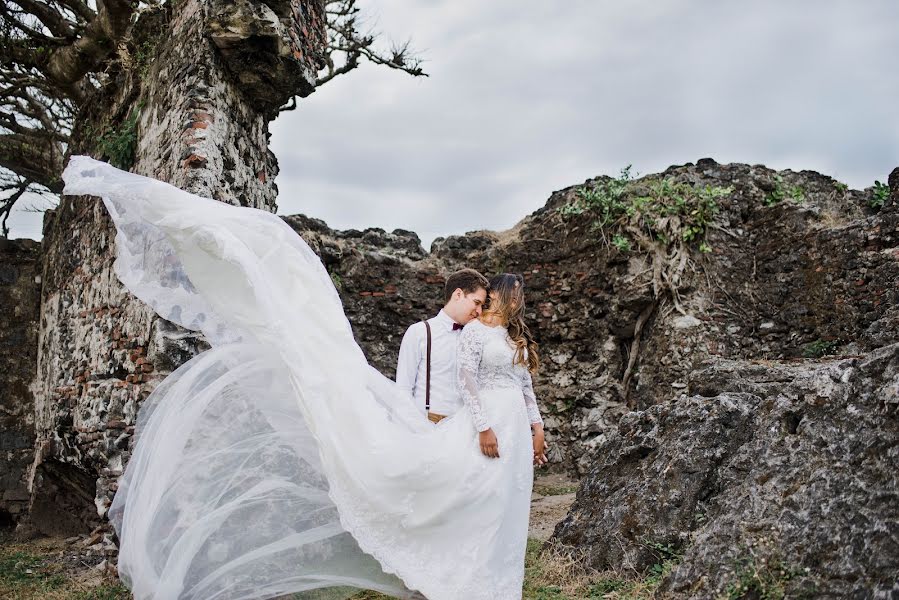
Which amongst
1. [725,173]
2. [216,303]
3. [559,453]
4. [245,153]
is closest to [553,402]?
[559,453]

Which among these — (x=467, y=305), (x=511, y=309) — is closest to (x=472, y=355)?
(x=511, y=309)


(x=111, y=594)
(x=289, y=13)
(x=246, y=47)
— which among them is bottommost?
(x=111, y=594)

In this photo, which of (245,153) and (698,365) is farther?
(698,365)

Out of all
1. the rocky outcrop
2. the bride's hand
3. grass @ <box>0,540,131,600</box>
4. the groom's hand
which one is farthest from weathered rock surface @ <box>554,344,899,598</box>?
the rocky outcrop

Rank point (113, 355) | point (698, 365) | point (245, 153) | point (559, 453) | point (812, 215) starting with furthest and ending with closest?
1. point (559, 453)
2. point (812, 215)
3. point (698, 365)
4. point (245, 153)
5. point (113, 355)

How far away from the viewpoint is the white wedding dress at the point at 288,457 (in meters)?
3.05

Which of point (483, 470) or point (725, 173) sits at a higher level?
point (725, 173)

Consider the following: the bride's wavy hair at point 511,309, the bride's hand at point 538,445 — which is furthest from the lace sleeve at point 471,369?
the bride's hand at point 538,445

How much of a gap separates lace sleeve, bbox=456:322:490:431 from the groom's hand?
3cm

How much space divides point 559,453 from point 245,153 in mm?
5969

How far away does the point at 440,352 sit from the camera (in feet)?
14.2

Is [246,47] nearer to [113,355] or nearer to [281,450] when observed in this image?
[113,355]

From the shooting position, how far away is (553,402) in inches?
383

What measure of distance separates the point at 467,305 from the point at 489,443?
4.18ft
